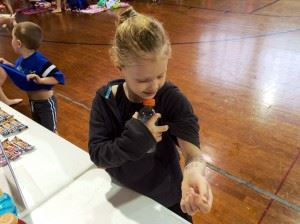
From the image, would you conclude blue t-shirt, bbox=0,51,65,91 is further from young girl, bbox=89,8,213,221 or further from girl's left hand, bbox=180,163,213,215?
girl's left hand, bbox=180,163,213,215

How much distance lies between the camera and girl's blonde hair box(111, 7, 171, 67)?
0.66 metres

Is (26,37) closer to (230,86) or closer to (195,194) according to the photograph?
(195,194)

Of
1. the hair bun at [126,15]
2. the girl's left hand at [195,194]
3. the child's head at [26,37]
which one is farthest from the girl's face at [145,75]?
the child's head at [26,37]

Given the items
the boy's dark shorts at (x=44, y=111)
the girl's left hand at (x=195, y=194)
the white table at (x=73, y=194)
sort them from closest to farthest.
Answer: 1. the girl's left hand at (x=195, y=194)
2. the white table at (x=73, y=194)
3. the boy's dark shorts at (x=44, y=111)

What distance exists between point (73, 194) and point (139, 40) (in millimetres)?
459

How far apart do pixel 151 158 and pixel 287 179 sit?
42.6 inches

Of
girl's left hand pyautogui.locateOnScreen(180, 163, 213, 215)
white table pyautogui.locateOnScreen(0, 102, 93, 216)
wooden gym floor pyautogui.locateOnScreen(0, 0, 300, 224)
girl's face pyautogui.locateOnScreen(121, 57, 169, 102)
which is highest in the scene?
girl's face pyautogui.locateOnScreen(121, 57, 169, 102)

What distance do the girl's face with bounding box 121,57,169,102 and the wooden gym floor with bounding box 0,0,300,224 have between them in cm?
90

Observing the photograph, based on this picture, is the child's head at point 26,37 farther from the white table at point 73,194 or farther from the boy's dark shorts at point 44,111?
the white table at point 73,194

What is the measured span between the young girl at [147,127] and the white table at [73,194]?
5cm

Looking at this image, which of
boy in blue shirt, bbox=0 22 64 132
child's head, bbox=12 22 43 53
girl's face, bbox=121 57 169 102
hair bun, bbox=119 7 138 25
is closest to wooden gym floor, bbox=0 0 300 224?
boy in blue shirt, bbox=0 22 64 132

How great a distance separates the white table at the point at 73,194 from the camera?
0.75 metres

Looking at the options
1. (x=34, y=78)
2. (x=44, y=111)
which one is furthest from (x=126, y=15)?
(x=44, y=111)

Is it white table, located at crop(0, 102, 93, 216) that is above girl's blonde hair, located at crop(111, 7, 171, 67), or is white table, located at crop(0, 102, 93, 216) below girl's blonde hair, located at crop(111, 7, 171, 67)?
below
